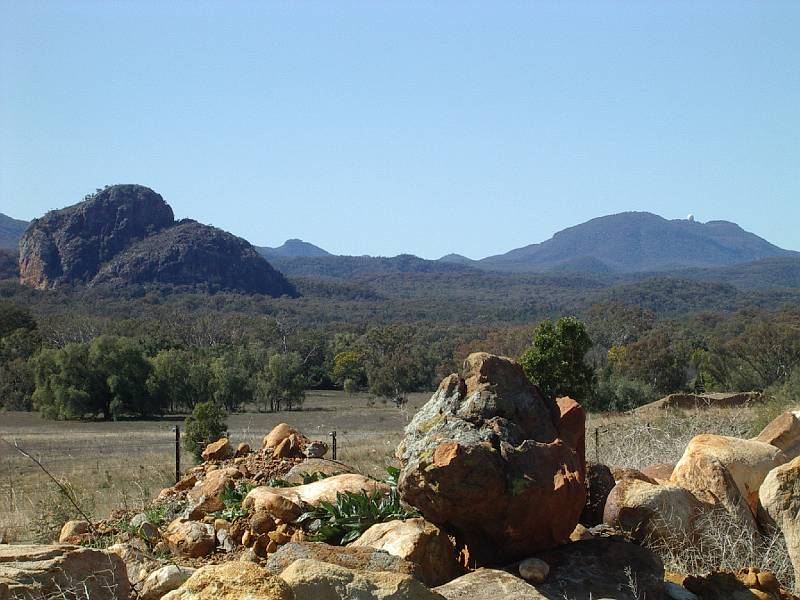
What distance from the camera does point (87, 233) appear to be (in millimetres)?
171875

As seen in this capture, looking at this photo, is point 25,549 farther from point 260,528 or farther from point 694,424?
point 694,424

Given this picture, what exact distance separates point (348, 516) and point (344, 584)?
75.6 inches

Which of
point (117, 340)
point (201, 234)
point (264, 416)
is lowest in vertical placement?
point (264, 416)

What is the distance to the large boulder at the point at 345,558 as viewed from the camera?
5.16m

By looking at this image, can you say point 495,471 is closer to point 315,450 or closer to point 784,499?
point 784,499

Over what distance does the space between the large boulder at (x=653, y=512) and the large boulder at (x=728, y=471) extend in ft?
1.18

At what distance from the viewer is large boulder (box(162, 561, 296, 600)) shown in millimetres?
3965

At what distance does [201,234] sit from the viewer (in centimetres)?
17825

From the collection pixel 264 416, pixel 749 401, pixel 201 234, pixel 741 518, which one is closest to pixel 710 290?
pixel 201 234

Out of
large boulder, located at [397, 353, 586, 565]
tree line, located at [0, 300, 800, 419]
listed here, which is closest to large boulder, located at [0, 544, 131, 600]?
large boulder, located at [397, 353, 586, 565]

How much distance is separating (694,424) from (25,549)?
562 inches

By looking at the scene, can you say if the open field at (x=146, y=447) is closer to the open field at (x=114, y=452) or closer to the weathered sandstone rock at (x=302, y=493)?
the open field at (x=114, y=452)

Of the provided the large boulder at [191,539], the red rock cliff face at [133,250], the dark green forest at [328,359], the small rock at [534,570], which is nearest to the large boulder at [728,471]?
the small rock at [534,570]

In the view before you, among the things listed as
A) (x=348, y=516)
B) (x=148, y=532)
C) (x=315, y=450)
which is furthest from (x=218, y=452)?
(x=348, y=516)
